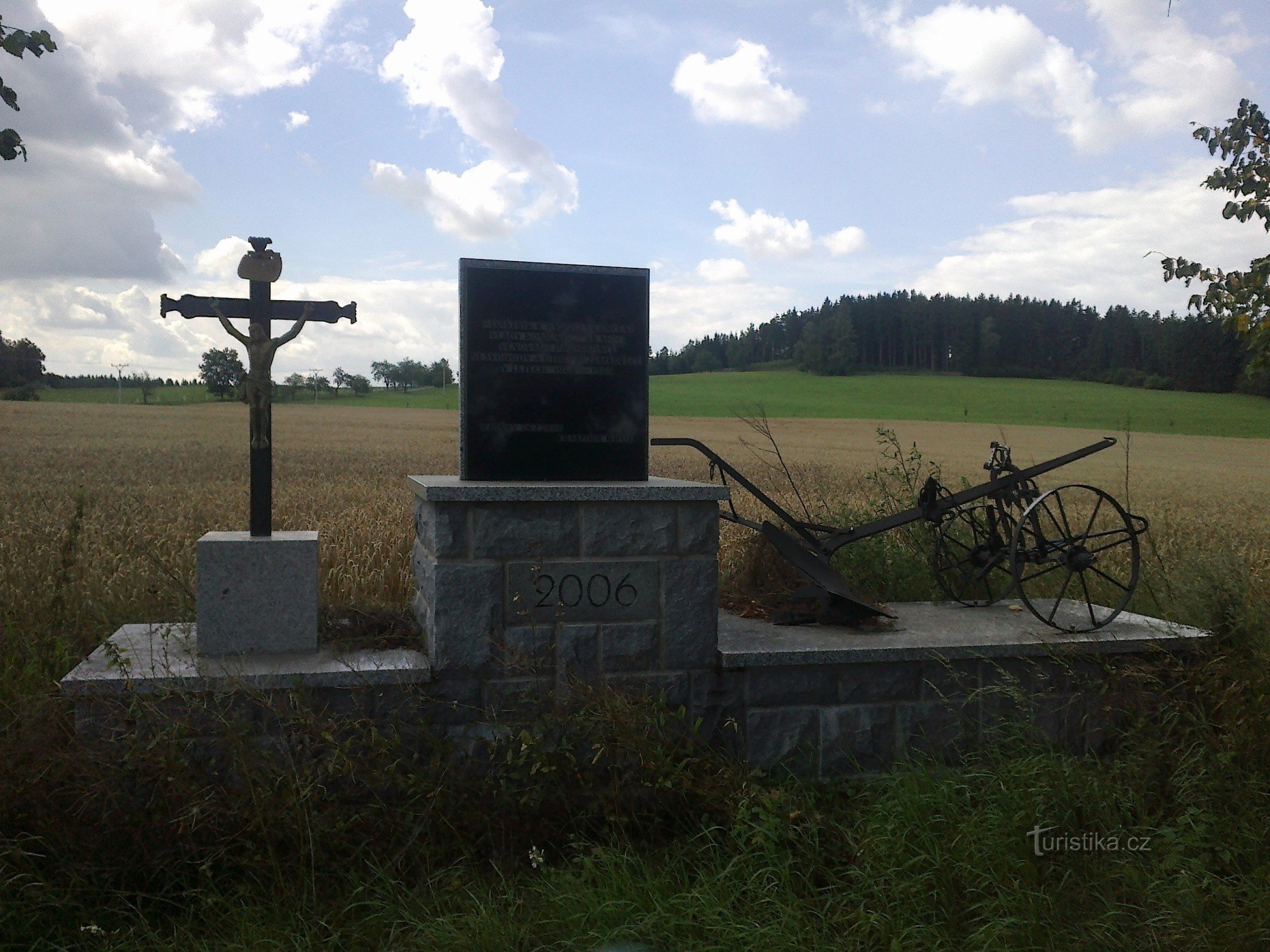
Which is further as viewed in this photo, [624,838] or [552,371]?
[552,371]

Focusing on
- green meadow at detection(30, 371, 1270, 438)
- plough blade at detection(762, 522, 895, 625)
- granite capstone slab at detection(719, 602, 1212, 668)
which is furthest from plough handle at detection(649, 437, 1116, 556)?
green meadow at detection(30, 371, 1270, 438)

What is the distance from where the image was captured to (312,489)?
1209 cm

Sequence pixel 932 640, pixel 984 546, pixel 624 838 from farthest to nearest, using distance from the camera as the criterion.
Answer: pixel 984 546
pixel 932 640
pixel 624 838

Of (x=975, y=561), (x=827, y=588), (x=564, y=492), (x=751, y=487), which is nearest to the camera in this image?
(x=564, y=492)

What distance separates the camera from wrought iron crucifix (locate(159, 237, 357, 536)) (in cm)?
473

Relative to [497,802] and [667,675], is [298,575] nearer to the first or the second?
[497,802]

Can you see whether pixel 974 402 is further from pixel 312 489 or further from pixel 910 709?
pixel 910 709

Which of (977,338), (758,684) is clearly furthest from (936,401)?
(758,684)

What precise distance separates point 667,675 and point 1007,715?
5.98 ft

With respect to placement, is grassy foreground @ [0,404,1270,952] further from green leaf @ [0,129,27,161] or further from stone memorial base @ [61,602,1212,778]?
green leaf @ [0,129,27,161]

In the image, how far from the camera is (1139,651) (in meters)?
5.15

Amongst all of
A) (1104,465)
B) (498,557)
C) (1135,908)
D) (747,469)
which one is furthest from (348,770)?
(1104,465)

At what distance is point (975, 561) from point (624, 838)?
320 cm

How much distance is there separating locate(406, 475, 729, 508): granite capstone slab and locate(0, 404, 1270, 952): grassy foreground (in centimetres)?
93
